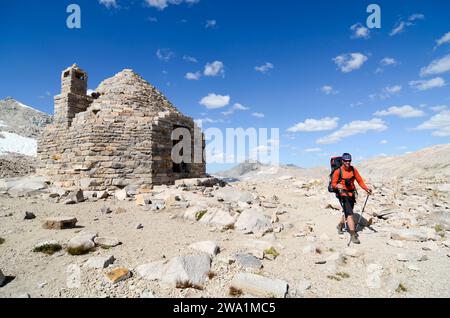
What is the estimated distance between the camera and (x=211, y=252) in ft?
16.6

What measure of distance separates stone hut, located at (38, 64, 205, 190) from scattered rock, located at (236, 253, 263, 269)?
780cm

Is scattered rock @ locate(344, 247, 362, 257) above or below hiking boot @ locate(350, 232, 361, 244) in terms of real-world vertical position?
below

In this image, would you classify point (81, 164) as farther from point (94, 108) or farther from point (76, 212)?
point (76, 212)

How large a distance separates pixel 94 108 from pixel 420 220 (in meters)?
14.1

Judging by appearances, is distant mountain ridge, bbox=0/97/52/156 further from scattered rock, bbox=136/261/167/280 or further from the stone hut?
scattered rock, bbox=136/261/167/280

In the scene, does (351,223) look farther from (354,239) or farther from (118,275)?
(118,275)

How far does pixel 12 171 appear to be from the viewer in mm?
18812

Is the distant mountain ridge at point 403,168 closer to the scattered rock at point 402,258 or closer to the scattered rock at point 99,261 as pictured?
the scattered rock at point 402,258

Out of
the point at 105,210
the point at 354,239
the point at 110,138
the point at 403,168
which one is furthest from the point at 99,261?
the point at 403,168

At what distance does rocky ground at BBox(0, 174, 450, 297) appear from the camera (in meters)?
3.84

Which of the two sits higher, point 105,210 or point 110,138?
point 110,138

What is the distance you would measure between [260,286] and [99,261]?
8.79ft

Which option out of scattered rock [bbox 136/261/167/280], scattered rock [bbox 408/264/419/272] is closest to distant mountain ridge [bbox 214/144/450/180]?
scattered rock [bbox 408/264/419/272]

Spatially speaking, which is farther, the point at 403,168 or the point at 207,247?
the point at 403,168
